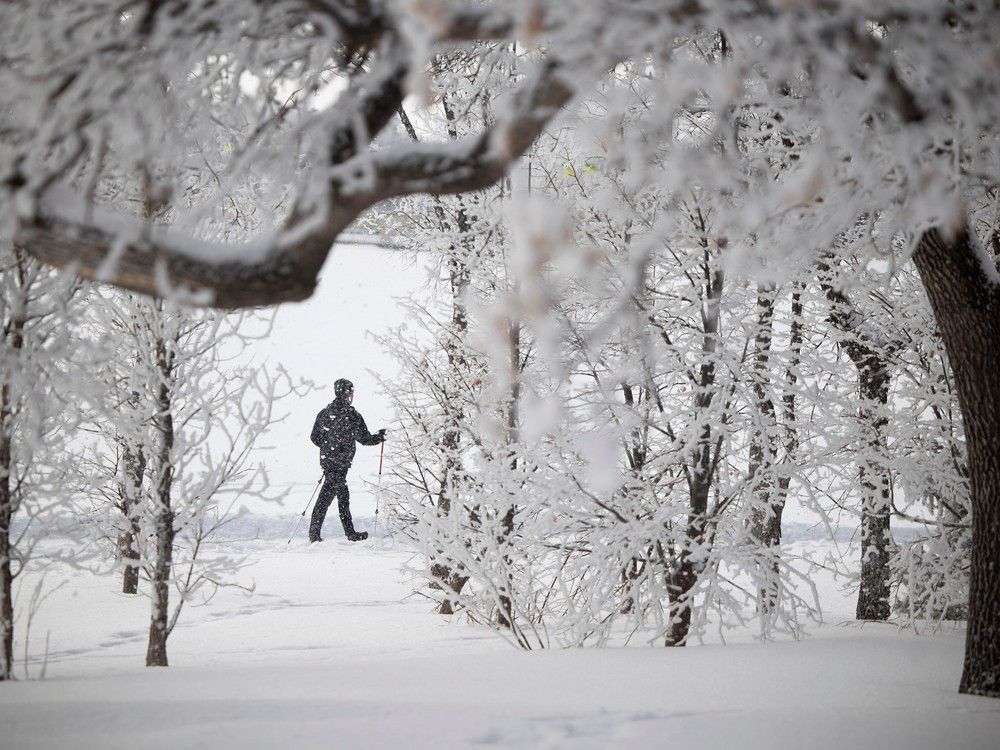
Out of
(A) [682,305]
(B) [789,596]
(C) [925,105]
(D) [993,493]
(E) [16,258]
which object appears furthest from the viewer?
(A) [682,305]

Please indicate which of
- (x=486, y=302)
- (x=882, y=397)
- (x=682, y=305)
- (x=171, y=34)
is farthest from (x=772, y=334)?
(x=171, y=34)

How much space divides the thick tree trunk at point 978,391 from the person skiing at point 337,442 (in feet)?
27.9

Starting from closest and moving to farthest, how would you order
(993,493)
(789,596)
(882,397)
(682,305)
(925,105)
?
(925,105), (993,493), (789,596), (682,305), (882,397)

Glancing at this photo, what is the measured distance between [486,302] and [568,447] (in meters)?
2.85

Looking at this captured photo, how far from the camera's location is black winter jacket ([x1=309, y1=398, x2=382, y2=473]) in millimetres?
11289

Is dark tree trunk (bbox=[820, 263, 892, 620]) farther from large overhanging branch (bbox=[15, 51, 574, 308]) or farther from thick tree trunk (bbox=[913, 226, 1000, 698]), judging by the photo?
large overhanging branch (bbox=[15, 51, 574, 308])

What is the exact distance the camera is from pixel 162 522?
5664mm

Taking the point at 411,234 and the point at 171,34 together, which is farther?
the point at 411,234

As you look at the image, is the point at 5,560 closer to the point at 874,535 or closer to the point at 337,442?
the point at 337,442

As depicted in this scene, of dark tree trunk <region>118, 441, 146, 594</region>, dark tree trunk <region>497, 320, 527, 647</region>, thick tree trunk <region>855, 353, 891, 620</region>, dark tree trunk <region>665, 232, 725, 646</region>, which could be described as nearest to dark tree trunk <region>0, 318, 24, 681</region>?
dark tree trunk <region>118, 441, 146, 594</region>

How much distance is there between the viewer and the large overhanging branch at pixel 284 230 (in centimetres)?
219

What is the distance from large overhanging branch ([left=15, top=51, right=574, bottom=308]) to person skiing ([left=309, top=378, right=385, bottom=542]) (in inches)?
354

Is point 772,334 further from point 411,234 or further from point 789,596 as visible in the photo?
point 411,234

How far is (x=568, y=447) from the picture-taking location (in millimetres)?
5512
